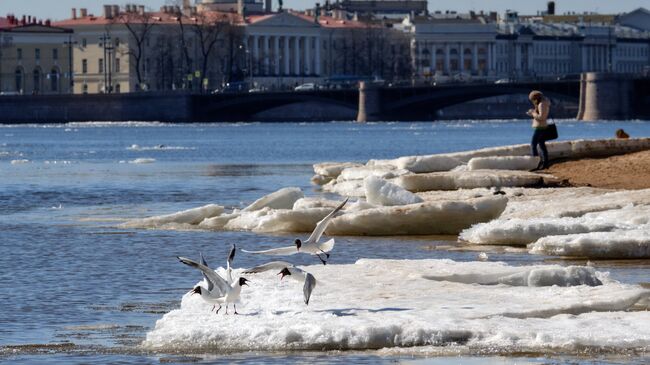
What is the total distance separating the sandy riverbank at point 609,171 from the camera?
76.4ft

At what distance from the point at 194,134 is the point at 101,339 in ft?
271

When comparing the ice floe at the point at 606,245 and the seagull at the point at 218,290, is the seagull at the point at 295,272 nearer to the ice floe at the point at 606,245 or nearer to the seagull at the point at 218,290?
the seagull at the point at 218,290

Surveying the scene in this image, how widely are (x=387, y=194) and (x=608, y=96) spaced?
85.3m

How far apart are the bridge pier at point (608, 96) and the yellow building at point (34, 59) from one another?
159 ft

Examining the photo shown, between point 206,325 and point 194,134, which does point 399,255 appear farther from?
point 194,134

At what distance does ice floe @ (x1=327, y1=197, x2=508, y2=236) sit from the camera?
20.1m

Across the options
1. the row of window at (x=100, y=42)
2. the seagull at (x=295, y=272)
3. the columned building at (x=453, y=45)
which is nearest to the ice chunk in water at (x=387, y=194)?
the seagull at (x=295, y=272)

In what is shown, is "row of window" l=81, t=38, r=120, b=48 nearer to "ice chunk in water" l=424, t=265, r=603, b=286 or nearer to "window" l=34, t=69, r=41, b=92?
"window" l=34, t=69, r=41, b=92

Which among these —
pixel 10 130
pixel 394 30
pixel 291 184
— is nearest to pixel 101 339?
pixel 291 184

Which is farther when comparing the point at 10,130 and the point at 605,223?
the point at 10,130

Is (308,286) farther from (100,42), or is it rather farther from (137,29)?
(100,42)

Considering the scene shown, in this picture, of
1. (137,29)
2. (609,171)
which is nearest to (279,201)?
(609,171)

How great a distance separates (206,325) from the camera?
12.6 meters

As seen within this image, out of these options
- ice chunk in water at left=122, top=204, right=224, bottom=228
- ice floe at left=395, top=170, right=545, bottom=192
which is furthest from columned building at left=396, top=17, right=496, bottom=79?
ice chunk in water at left=122, top=204, right=224, bottom=228
